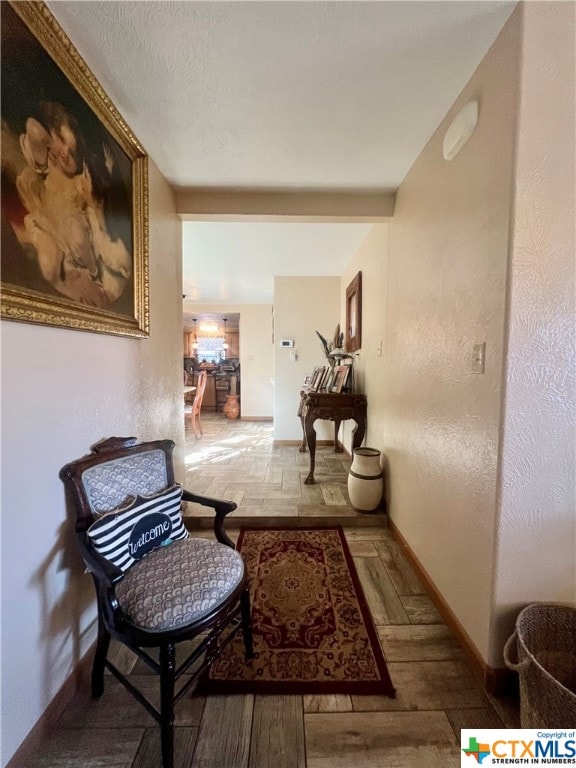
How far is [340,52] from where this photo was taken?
1.12 meters

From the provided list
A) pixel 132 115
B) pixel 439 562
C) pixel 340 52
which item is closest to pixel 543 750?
pixel 439 562

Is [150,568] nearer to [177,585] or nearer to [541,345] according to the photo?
[177,585]

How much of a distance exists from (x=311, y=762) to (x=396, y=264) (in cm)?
236

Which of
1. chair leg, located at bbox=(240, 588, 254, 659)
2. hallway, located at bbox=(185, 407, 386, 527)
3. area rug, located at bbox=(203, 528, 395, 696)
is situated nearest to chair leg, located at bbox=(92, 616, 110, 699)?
area rug, located at bbox=(203, 528, 395, 696)

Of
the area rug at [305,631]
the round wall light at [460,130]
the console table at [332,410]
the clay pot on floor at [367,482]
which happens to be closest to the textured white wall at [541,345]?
the round wall light at [460,130]

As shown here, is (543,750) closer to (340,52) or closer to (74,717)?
(74,717)

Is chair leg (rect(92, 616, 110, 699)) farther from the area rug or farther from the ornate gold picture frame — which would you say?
the ornate gold picture frame

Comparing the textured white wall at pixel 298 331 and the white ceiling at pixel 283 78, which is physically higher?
the white ceiling at pixel 283 78

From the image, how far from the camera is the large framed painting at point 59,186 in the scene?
2.89ft

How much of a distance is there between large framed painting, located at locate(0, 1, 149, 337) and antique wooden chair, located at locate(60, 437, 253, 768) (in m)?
0.57

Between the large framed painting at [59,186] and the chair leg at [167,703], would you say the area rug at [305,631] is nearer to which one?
the chair leg at [167,703]

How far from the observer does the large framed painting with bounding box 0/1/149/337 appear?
2.89 ft

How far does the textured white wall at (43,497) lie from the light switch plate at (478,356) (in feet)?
5.02

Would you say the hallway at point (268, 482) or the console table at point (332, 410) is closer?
the hallway at point (268, 482)
